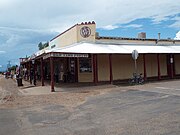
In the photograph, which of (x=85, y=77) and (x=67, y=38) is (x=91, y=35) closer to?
(x=67, y=38)

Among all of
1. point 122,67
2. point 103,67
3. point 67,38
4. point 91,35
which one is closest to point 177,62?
point 122,67

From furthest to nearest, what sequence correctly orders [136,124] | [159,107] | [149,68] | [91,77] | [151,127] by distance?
[149,68] → [91,77] → [159,107] → [136,124] → [151,127]

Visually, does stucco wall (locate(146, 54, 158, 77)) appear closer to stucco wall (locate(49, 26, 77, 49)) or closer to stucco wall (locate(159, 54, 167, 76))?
stucco wall (locate(159, 54, 167, 76))

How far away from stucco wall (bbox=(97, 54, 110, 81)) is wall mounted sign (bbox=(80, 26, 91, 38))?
6.97 feet

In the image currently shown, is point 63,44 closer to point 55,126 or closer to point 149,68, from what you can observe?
point 149,68

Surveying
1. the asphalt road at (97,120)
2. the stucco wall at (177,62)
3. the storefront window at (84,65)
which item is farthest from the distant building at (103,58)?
the asphalt road at (97,120)

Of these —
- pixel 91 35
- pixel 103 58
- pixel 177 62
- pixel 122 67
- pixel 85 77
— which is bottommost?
pixel 85 77

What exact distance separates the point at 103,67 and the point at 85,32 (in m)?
3.39

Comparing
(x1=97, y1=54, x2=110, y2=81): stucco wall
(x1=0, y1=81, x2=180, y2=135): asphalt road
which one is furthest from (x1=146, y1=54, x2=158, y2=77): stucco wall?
(x1=0, y1=81, x2=180, y2=135): asphalt road

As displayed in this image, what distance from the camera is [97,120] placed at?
905 centimetres

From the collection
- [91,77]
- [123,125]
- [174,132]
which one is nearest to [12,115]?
[123,125]

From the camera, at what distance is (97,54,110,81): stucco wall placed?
25.1 m

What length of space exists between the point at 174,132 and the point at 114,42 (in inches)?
771

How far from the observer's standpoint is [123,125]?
8031 mm
